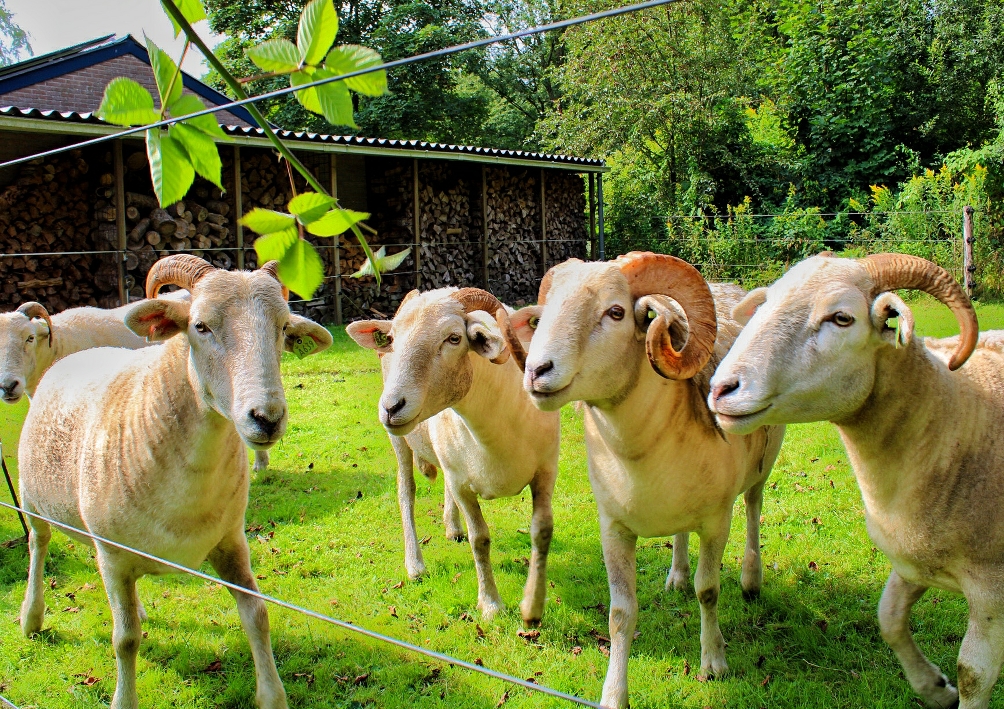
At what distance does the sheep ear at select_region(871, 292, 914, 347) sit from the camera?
237 centimetres

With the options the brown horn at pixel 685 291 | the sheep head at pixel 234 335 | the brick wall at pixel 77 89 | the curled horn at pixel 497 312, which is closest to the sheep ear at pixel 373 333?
the curled horn at pixel 497 312

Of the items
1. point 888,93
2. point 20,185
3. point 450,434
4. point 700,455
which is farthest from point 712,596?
point 888,93

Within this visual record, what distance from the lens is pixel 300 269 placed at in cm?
88

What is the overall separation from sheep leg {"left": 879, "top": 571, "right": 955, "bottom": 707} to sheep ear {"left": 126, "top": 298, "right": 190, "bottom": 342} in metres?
2.96

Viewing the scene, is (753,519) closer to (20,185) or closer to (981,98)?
(20,185)

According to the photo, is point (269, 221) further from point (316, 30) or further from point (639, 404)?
point (639, 404)

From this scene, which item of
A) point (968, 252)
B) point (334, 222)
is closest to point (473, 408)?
point (334, 222)

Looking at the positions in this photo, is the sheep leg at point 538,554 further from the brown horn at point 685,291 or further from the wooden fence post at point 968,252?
the wooden fence post at point 968,252

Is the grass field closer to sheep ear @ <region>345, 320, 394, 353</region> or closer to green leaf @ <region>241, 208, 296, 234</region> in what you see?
sheep ear @ <region>345, 320, 394, 353</region>

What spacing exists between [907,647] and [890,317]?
1.41 meters

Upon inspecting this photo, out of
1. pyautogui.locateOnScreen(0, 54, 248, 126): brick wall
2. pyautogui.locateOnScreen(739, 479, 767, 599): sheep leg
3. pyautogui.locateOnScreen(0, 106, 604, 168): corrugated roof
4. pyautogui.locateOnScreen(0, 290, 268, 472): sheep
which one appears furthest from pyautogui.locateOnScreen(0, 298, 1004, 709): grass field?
pyautogui.locateOnScreen(0, 54, 248, 126): brick wall

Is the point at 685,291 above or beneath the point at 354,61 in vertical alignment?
beneath

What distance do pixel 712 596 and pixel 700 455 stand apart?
70 cm

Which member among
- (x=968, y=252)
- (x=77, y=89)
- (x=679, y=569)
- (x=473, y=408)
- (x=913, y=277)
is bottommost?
(x=679, y=569)
